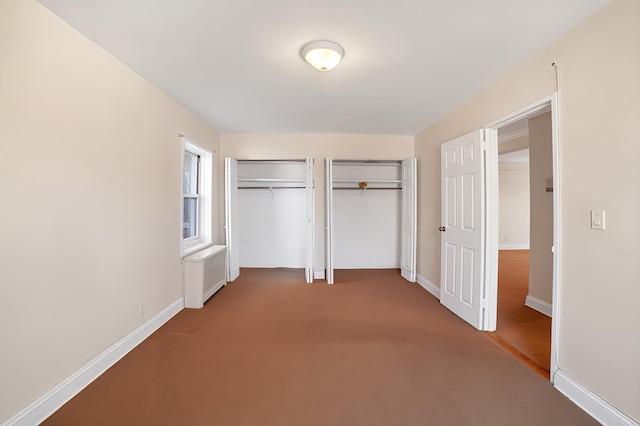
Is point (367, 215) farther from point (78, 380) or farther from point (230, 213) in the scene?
point (78, 380)

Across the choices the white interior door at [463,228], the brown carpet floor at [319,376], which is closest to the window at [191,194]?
the brown carpet floor at [319,376]

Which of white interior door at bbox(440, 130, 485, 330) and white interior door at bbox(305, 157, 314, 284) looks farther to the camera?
white interior door at bbox(305, 157, 314, 284)

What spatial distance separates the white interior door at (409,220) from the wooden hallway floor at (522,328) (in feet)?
4.23

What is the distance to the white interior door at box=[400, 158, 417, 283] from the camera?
4.30m

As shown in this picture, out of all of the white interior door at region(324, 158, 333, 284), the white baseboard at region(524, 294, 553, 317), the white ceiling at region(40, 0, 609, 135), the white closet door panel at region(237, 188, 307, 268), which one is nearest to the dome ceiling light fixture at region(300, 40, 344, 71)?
the white ceiling at region(40, 0, 609, 135)

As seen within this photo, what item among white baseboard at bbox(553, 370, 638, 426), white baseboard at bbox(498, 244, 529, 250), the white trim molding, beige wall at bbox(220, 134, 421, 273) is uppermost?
the white trim molding

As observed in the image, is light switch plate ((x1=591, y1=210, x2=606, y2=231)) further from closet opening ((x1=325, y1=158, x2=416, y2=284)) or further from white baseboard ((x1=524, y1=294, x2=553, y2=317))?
closet opening ((x1=325, y1=158, x2=416, y2=284))

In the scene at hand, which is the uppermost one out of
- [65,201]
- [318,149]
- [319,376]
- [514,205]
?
[318,149]

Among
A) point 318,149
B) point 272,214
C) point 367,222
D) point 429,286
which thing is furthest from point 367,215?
point 272,214

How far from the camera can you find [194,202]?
4047 mm

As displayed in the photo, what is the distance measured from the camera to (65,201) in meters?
1.75

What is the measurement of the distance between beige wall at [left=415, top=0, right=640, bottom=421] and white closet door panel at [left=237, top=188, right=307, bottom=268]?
3.83 metres

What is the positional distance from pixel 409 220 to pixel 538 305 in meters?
1.96

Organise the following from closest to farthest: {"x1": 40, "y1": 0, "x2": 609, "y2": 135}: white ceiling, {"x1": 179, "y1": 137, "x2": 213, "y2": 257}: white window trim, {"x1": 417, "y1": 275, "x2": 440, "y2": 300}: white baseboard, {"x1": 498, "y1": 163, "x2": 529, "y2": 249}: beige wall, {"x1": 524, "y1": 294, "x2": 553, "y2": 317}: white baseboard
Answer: {"x1": 40, "y1": 0, "x2": 609, "y2": 135}: white ceiling, {"x1": 524, "y1": 294, "x2": 553, "y2": 317}: white baseboard, {"x1": 417, "y1": 275, "x2": 440, "y2": 300}: white baseboard, {"x1": 179, "y1": 137, "x2": 213, "y2": 257}: white window trim, {"x1": 498, "y1": 163, "x2": 529, "y2": 249}: beige wall
